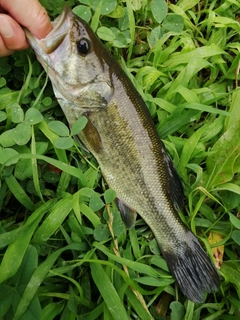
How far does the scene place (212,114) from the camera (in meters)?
3.08

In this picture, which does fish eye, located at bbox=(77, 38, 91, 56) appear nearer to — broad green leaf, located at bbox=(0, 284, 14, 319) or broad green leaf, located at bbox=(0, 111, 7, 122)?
broad green leaf, located at bbox=(0, 111, 7, 122)

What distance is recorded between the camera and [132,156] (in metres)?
2.67

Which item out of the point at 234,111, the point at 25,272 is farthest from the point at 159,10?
the point at 25,272

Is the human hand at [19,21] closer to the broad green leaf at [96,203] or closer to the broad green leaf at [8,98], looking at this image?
the broad green leaf at [8,98]

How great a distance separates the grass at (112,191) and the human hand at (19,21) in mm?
326

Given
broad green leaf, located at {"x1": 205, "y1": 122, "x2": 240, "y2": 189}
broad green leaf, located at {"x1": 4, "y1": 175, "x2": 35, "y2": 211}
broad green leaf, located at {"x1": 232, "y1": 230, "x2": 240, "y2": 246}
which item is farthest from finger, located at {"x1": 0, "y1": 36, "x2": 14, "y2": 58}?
broad green leaf, located at {"x1": 232, "y1": 230, "x2": 240, "y2": 246}

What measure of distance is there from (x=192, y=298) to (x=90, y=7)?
7.38ft

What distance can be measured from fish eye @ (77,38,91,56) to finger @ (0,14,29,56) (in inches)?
14.0

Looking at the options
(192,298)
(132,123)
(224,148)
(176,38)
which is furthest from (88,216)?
(176,38)

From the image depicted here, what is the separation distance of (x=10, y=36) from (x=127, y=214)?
142cm

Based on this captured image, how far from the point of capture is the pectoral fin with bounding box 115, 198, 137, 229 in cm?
270

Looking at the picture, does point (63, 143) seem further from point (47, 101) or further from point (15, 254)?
point (15, 254)

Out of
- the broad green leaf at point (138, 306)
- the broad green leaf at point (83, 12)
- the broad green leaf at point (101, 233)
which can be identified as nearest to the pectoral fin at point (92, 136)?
the broad green leaf at point (101, 233)

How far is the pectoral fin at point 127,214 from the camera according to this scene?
8.86 ft
